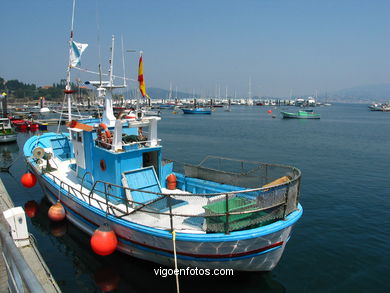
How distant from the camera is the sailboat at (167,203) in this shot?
8.69 m

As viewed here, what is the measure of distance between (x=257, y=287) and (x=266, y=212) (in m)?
2.74

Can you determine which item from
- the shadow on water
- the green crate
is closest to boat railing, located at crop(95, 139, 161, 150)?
the shadow on water

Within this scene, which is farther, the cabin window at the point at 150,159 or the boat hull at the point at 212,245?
the cabin window at the point at 150,159

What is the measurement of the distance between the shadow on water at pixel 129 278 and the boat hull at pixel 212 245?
551 mm

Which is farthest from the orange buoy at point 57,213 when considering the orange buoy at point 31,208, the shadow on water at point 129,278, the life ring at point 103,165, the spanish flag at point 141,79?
the spanish flag at point 141,79

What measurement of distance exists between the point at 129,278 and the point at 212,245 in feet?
11.6

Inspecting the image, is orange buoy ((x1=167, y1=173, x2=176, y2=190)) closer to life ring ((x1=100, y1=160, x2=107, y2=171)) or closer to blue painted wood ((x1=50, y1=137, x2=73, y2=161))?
life ring ((x1=100, y1=160, x2=107, y2=171))

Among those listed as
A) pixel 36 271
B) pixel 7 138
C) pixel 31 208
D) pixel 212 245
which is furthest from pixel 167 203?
pixel 7 138

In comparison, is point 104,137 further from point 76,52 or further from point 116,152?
point 76,52

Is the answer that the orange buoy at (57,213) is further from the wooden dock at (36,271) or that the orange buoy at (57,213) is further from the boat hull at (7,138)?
the boat hull at (7,138)

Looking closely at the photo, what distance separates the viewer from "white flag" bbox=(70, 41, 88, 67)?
14469 mm

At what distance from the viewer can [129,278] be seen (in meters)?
10.1

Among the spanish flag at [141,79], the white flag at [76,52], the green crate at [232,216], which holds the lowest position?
the green crate at [232,216]

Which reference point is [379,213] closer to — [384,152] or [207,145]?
[384,152]
